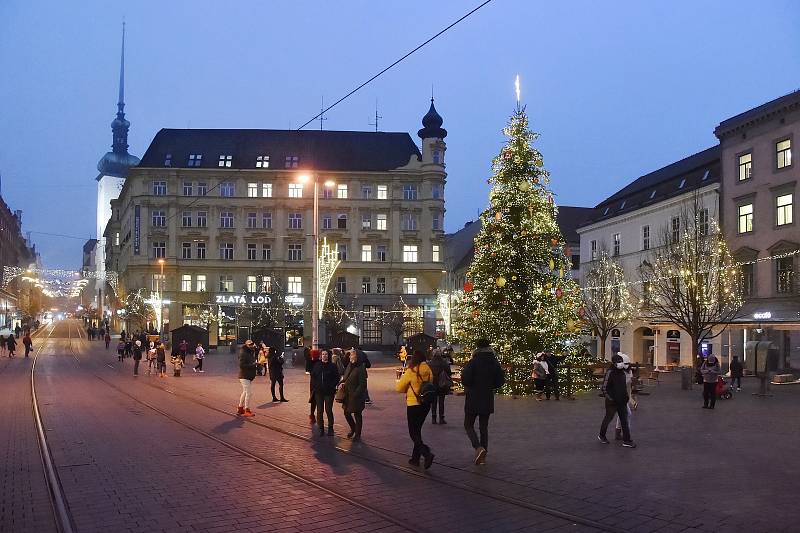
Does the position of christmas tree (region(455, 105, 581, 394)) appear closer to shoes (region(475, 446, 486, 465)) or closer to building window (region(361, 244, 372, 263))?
shoes (region(475, 446, 486, 465))

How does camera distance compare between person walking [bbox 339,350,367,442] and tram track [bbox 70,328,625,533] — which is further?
person walking [bbox 339,350,367,442]

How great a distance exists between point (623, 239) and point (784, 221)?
1484 centimetres

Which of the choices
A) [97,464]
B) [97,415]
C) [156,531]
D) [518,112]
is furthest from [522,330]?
[156,531]

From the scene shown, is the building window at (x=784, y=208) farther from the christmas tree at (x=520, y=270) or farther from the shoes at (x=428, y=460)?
the shoes at (x=428, y=460)

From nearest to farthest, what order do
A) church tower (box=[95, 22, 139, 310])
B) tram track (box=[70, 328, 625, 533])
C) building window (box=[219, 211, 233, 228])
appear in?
1. tram track (box=[70, 328, 625, 533])
2. building window (box=[219, 211, 233, 228])
3. church tower (box=[95, 22, 139, 310])

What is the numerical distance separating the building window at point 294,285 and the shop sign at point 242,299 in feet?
10.5

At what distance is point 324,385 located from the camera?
14.8 metres

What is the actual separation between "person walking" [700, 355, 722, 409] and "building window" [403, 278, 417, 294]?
4984cm

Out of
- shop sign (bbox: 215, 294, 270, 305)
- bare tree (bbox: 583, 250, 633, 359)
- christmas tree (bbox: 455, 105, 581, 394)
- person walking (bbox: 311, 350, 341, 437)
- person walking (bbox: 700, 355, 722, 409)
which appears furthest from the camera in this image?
shop sign (bbox: 215, 294, 270, 305)

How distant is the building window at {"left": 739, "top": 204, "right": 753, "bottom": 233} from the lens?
124 feet

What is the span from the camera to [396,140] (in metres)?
74.1

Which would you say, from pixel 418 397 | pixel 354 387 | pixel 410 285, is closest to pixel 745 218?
pixel 354 387

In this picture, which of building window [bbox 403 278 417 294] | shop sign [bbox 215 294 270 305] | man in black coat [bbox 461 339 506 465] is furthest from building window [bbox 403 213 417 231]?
man in black coat [bbox 461 339 506 465]

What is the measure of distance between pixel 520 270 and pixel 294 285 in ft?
156
